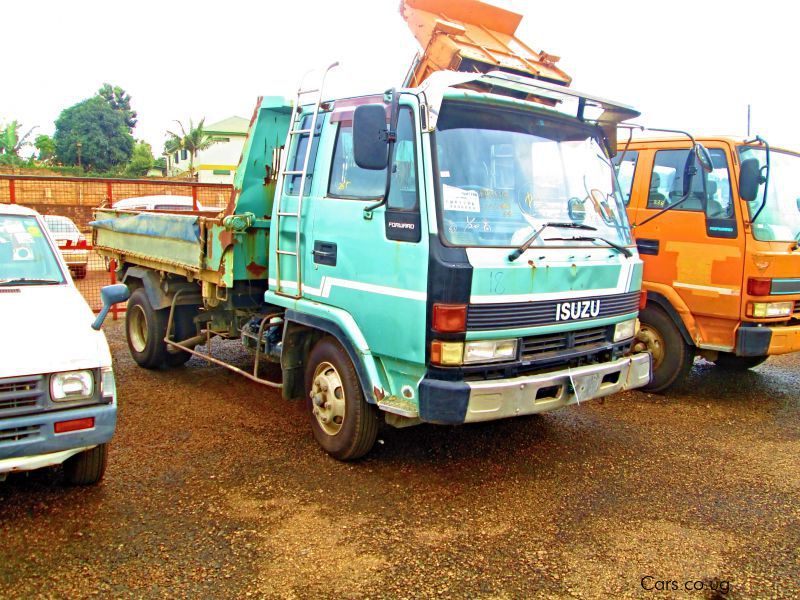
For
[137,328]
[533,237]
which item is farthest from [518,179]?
[137,328]

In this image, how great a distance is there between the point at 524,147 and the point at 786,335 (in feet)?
10.8

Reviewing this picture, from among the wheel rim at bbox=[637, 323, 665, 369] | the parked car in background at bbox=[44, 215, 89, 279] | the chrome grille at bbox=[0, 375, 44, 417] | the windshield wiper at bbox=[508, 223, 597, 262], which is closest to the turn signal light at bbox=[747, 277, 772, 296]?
the wheel rim at bbox=[637, 323, 665, 369]

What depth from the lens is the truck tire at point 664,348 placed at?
644cm

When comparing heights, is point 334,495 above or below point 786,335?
below

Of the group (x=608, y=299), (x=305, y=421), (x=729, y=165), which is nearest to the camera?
(x=608, y=299)

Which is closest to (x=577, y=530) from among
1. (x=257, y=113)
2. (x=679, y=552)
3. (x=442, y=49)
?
(x=679, y=552)

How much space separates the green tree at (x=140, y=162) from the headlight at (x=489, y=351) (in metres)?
47.5

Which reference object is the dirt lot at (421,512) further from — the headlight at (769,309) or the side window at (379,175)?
the side window at (379,175)

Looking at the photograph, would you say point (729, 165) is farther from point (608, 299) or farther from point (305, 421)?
point (305, 421)

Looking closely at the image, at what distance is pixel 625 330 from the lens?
4832mm

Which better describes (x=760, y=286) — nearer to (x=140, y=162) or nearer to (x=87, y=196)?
(x=87, y=196)

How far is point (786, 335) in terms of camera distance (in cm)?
591

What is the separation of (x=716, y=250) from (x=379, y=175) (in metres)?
3.51

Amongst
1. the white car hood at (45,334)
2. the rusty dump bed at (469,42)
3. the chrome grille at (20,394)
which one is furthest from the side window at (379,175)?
the chrome grille at (20,394)
